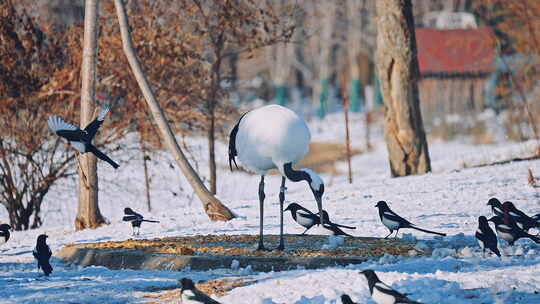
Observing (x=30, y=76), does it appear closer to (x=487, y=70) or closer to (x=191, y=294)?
(x=191, y=294)

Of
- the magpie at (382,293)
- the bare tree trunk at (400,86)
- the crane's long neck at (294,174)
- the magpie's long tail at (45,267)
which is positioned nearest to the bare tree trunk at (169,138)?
the magpie's long tail at (45,267)

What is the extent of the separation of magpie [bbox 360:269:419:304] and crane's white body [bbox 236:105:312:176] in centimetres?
290

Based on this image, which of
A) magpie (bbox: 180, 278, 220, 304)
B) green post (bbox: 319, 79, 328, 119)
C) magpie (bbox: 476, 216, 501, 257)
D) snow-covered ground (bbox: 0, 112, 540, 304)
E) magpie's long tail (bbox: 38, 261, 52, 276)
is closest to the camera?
magpie (bbox: 180, 278, 220, 304)

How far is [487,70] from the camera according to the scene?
51062 mm

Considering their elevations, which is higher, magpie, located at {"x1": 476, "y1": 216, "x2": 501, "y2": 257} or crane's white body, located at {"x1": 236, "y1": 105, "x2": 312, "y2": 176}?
crane's white body, located at {"x1": 236, "y1": 105, "x2": 312, "y2": 176}

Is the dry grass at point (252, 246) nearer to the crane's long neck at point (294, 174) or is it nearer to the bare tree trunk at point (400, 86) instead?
the crane's long neck at point (294, 174)

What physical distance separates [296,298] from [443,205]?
27.0 ft

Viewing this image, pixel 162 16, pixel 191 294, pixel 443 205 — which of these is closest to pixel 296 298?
pixel 191 294

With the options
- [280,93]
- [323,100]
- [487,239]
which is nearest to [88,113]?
[487,239]

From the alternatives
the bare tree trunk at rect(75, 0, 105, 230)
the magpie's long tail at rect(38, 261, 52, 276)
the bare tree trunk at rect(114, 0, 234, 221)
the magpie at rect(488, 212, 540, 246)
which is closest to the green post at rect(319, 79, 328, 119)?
the bare tree trunk at rect(75, 0, 105, 230)

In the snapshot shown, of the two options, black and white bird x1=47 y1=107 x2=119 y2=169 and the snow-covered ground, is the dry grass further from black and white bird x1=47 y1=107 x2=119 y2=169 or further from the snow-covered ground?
black and white bird x1=47 y1=107 x2=119 y2=169

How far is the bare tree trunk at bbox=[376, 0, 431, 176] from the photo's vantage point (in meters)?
21.4

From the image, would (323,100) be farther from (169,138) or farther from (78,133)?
(78,133)

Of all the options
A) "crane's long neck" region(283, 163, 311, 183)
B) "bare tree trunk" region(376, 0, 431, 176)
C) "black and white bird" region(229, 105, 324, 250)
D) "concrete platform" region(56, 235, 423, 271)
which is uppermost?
"bare tree trunk" region(376, 0, 431, 176)
